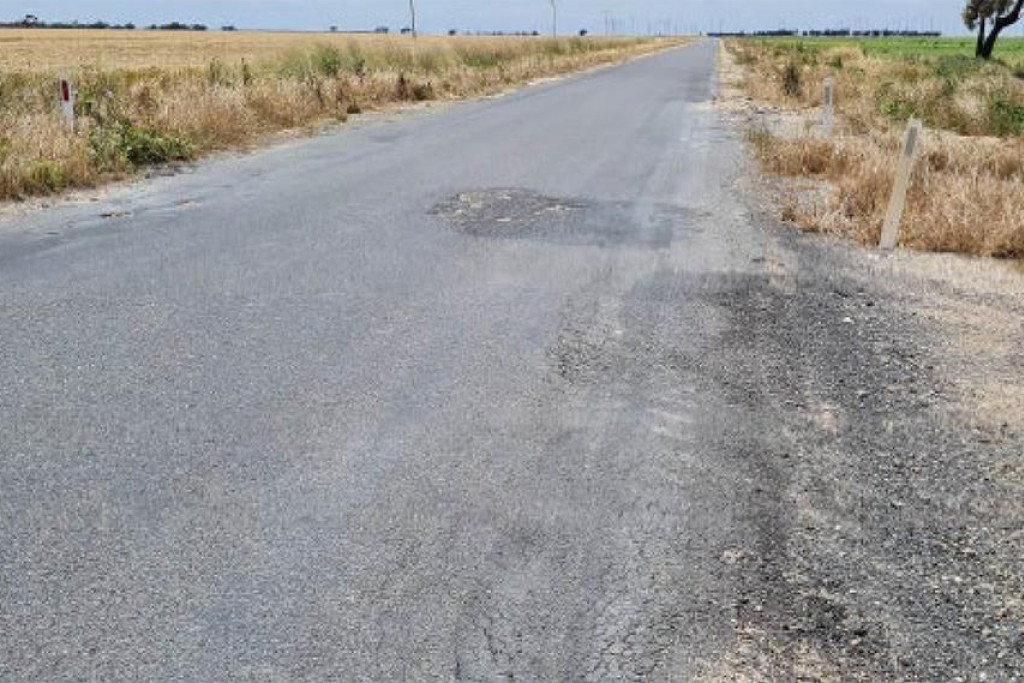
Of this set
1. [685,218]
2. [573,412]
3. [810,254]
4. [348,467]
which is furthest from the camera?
[685,218]

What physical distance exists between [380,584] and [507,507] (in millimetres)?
705

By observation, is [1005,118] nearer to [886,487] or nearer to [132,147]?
[132,147]

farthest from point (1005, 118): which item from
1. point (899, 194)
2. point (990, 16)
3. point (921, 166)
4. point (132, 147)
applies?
point (990, 16)

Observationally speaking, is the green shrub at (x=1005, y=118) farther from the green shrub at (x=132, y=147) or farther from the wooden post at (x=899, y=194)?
the green shrub at (x=132, y=147)

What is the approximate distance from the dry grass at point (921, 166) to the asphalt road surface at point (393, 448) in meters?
1.39

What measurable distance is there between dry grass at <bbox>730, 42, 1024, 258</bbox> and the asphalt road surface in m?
1.39

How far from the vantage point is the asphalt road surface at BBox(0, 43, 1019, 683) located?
9.39ft

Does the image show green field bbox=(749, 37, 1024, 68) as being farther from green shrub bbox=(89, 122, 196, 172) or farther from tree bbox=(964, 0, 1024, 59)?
green shrub bbox=(89, 122, 196, 172)

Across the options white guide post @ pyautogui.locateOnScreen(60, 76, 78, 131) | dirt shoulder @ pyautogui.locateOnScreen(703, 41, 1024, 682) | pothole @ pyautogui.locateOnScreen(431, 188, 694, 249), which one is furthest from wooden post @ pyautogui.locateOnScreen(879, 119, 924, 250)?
white guide post @ pyautogui.locateOnScreen(60, 76, 78, 131)

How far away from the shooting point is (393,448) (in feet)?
13.7

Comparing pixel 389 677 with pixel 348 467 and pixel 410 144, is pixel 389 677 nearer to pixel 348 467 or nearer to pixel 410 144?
pixel 348 467

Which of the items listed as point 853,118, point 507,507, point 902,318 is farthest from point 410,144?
point 507,507

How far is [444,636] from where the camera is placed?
285cm

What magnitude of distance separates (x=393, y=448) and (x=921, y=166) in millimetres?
9102
